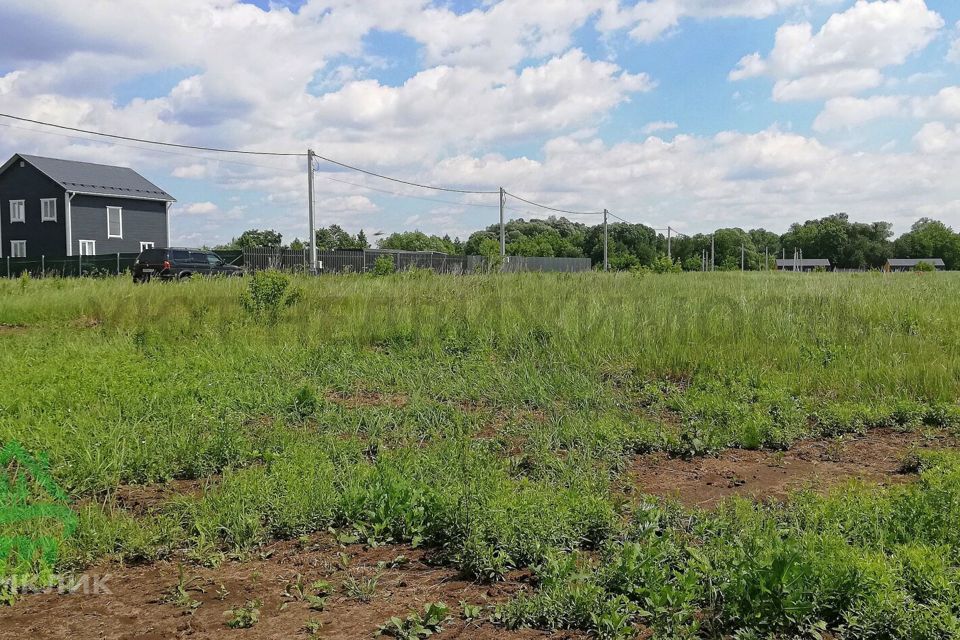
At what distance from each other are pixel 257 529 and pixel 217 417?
222cm

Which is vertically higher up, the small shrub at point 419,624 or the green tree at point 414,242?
the green tree at point 414,242

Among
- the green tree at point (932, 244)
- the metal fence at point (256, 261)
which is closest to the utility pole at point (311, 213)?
the metal fence at point (256, 261)

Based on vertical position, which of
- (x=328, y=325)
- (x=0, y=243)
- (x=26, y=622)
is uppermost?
(x=0, y=243)

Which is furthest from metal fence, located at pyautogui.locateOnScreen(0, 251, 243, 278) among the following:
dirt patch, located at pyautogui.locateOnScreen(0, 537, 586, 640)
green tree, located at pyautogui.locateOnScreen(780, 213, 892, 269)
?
green tree, located at pyautogui.locateOnScreen(780, 213, 892, 269)

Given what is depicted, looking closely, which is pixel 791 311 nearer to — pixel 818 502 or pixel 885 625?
pixel 818 502

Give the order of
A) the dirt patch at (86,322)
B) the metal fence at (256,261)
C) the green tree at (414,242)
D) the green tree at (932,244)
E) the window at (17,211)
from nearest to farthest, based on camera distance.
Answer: the dirt patch at (86,322) < the metal fence at (256,261) < the window at (17,211) < the green tree at (414,242) < the green tree at (932,244)

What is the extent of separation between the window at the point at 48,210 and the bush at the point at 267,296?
36.1 metres

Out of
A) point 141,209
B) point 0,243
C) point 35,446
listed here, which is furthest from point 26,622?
point 0,243

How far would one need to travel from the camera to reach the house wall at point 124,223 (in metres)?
39.0

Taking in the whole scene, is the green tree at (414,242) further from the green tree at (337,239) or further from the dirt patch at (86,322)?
the dirt patch at (86,322)

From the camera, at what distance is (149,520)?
140 inches

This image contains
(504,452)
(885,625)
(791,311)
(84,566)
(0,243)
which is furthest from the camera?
(0,243)

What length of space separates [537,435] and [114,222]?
43.3 metres

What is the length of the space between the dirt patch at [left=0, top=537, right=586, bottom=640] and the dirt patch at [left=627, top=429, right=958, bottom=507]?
4.95 ft
